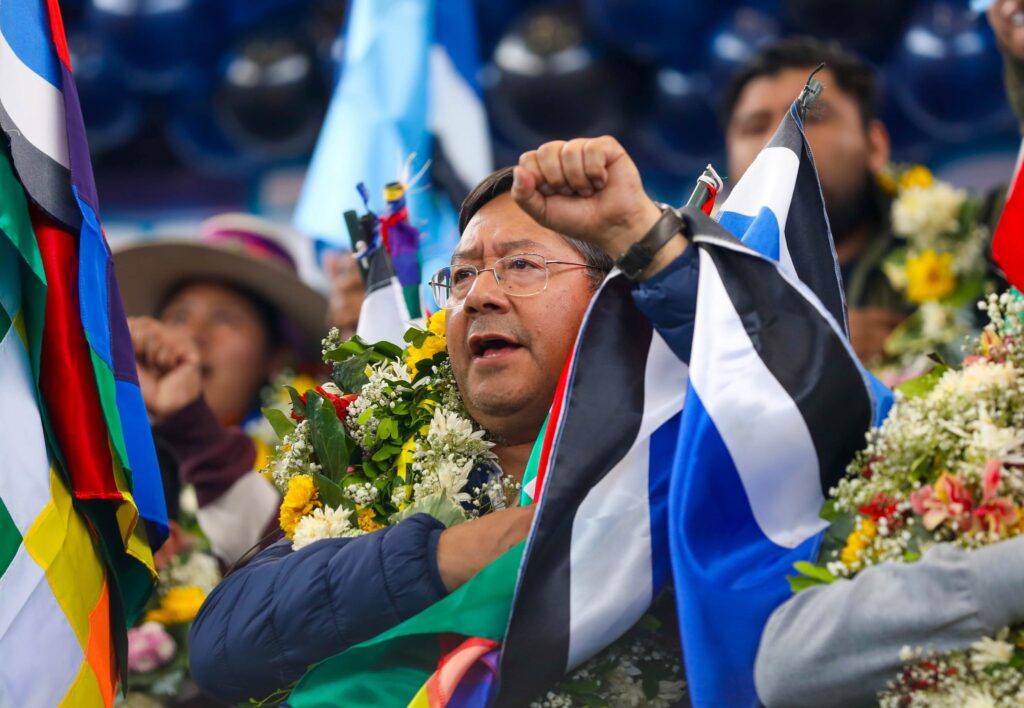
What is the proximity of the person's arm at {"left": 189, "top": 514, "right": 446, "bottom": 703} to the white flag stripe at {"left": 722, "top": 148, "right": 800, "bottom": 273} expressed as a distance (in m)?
0.84

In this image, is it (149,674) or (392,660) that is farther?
(149,674)

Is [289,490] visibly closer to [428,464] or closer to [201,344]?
[428,464]

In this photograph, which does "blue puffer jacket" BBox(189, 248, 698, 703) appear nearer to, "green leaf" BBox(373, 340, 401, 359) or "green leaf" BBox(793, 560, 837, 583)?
"green leaf" BBox(793, 560, 837, 583)

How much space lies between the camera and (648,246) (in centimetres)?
228

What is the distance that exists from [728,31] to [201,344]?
8.39 ft

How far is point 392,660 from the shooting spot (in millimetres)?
2445

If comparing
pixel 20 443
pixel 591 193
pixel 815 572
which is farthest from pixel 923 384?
pixel 20 443

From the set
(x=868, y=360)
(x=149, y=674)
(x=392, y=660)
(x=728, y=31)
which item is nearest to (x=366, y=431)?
(x=392, y=660)

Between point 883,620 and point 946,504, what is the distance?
20cm

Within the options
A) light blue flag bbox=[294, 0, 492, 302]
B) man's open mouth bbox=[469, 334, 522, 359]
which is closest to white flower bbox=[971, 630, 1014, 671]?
man's open mouth bbox=[469, 334, 522, 359]

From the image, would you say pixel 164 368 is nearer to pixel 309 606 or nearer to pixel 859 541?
pixel 309 606

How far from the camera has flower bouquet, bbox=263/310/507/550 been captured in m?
2.73

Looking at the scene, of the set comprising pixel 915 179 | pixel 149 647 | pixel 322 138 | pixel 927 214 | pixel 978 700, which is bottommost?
pixel 149 647

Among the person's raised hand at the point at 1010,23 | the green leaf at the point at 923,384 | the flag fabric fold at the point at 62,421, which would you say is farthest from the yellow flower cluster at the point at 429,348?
the person's raised hand at the point at 1010,23
